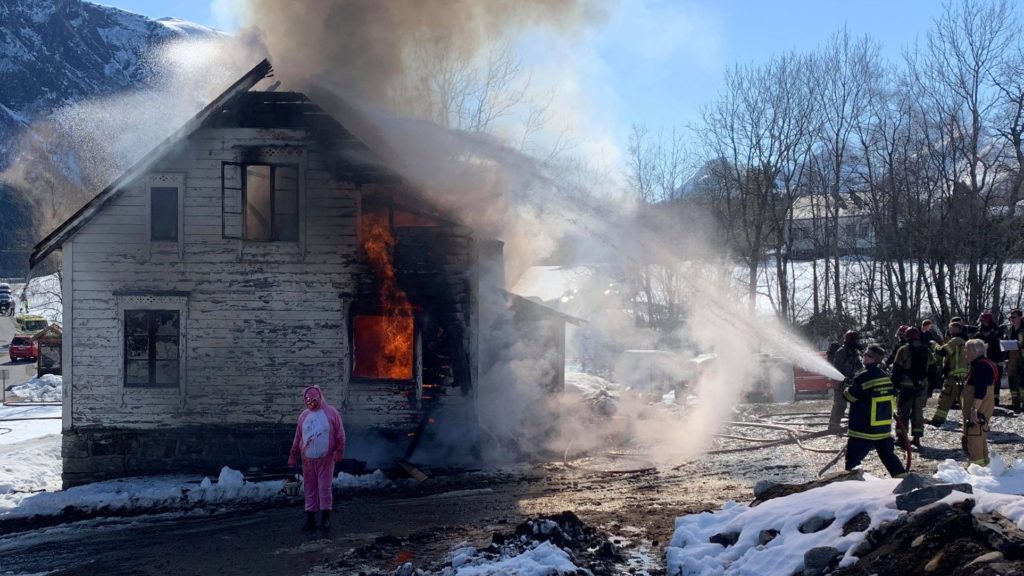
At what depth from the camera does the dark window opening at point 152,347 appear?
49.4 feet

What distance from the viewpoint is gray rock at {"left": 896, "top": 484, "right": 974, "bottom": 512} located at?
20.5 ft

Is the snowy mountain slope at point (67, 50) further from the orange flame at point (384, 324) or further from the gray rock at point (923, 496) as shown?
the gray rock at point (923, 496)

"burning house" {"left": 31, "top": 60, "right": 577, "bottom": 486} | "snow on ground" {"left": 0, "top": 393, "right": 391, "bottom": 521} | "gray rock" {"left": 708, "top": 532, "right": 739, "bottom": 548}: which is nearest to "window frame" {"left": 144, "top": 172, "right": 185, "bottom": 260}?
"burning house" {"left": 31, "top": 60, "right": 577, "bottom": 486}

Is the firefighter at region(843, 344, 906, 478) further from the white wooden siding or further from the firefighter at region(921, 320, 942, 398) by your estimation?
the white wooden siding

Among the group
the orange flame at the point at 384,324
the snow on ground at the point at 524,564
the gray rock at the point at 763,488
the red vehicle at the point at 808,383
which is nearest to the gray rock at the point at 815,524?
the gray rock at the point at 763,488

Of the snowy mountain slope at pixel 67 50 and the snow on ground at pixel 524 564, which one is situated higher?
the snowy mountain slope at pixel 67 50

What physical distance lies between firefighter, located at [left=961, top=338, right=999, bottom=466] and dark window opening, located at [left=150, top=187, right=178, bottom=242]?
43.0ft

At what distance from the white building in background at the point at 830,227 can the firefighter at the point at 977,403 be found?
26.5 m

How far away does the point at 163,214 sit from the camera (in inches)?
601

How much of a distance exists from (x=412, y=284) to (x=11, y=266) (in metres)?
95.1

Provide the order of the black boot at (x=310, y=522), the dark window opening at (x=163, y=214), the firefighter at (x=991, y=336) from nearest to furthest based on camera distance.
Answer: the black boot at (x=310, y=522) → the firefighter at (x=991, y=336) → the dark window opening at (x=163, y=214)

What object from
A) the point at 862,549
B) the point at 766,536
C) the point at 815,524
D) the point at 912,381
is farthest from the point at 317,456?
the point at 912,381

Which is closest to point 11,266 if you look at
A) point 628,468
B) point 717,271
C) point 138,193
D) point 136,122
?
point 136,122

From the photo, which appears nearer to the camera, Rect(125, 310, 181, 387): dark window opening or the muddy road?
the muddy road
